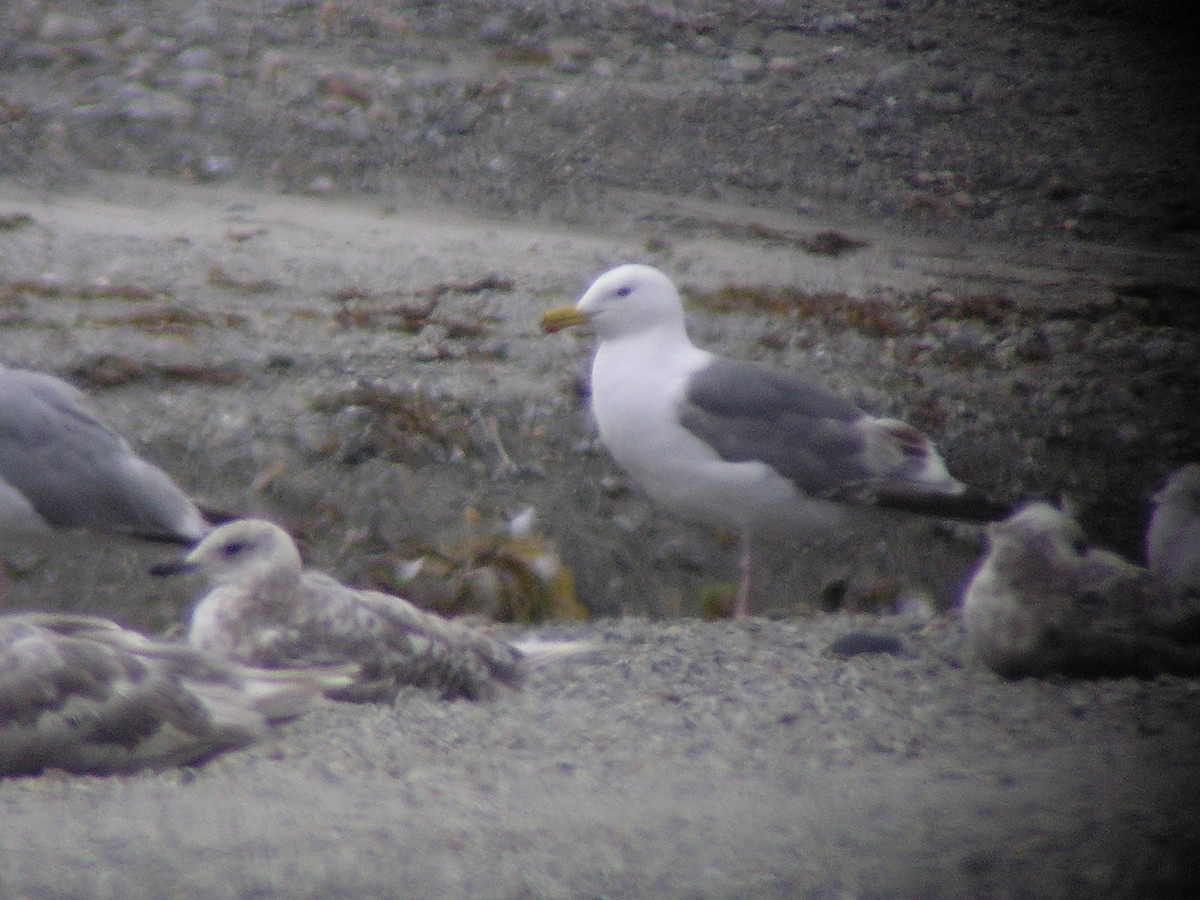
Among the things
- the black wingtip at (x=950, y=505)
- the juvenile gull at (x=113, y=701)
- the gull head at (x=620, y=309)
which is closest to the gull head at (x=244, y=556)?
the juvenile gull at (x=113, y=701)

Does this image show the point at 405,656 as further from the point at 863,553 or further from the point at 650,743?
the point at 863,553

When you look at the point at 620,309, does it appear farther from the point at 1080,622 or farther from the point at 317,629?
the point at 1080,622

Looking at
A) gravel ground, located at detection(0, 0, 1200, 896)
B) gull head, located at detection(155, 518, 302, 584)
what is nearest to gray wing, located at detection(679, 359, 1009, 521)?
gravel ground, located at detection(0, 0, 1200, 896)

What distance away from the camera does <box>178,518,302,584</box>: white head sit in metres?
4.19

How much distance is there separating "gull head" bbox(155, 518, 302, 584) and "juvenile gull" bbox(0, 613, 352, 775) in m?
0.46

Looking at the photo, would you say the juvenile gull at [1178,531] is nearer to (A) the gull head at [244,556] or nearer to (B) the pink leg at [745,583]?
(B) the pink leg at [745,583]

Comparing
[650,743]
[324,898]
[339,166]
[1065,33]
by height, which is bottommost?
[650,743]

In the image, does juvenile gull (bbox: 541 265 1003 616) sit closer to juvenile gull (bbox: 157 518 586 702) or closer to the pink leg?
the pink leg

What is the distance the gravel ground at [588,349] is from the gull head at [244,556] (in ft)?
1.80

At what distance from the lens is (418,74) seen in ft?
32.1

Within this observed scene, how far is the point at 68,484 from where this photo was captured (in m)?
5.29

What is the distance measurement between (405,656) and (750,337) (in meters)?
3.52

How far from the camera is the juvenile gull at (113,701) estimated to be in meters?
3.34

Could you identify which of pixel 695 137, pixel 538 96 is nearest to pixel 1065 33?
pixel 695 137
